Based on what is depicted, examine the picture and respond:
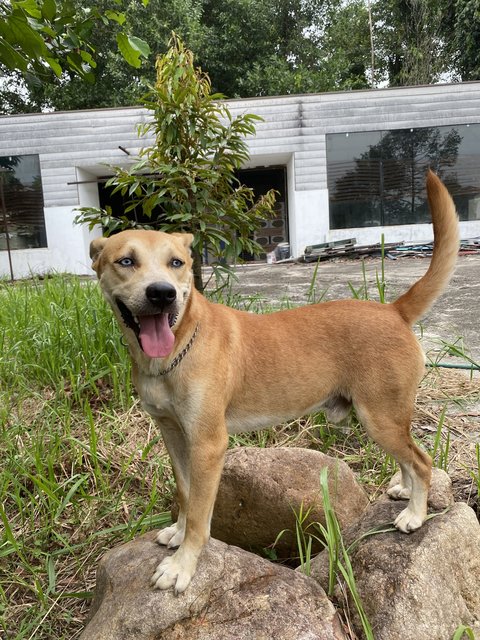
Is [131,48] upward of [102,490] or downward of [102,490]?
upward

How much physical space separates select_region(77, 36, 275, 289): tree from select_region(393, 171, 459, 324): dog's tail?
176 centimetres

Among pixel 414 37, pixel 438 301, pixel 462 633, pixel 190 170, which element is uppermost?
pixel 414 37

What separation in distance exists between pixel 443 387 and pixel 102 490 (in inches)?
104

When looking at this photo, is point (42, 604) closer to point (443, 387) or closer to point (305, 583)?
point (305, 583)

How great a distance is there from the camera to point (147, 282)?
6.45ft

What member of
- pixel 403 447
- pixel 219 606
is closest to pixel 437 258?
pixel 403 447

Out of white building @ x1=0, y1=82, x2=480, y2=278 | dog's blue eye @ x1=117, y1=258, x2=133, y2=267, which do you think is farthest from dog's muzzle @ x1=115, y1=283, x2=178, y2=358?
white building @ x1=0, y1=82, x2=480, y2=278

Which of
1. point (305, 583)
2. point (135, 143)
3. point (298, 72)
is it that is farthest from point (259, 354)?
point (298, 72)

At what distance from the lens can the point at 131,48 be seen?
5.60ft

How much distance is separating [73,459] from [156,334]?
1.50m

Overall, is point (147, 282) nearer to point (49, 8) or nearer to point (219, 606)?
point (49, 8)

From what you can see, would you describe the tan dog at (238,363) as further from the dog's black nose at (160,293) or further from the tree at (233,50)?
the tree at (233,50)

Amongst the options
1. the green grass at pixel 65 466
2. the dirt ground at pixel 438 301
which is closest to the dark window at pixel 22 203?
the dirt ground at pixel 438 301

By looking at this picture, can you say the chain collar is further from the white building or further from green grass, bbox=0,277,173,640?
the white building
